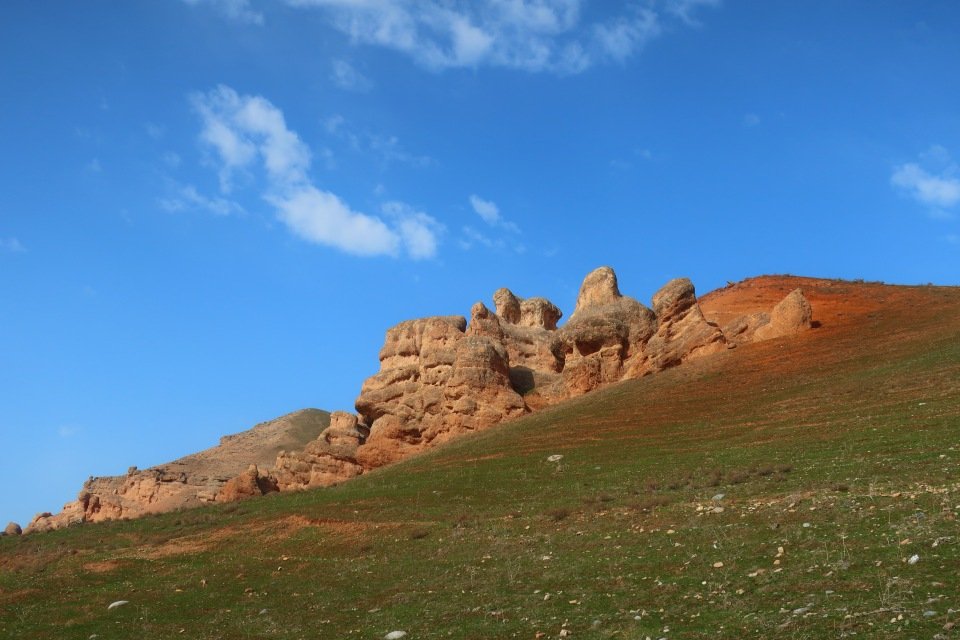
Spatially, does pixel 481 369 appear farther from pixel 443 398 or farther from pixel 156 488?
pixel 156 488

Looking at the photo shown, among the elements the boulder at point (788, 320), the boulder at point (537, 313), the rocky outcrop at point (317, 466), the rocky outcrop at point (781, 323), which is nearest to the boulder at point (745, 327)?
the rocky outcrop at point (781, 323)

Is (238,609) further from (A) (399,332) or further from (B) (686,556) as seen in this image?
(A) (399,332)

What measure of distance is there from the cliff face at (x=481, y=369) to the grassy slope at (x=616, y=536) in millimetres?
7163

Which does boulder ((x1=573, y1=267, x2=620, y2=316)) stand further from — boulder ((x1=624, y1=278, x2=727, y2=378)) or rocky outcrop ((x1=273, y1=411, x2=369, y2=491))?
rocky outcrop ((x1=273, y1=411, x2=369, y2=491))

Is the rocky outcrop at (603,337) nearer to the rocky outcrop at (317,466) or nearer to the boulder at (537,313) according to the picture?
the boulder at (537,313)

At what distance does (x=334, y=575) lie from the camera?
73.5 ft

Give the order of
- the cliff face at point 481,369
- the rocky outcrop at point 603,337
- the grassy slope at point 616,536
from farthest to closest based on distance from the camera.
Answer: the rocky outcrop at point 603,337, the cliff face at point 481,369, the grassy slope at point 616,536

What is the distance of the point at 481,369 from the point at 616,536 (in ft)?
104

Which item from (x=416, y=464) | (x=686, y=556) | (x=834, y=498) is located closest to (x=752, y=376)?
(x=416, y=464)

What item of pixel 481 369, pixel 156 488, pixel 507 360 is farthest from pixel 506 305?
pixel 156 488

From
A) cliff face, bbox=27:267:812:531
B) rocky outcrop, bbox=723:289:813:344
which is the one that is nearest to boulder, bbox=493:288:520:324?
cliff face, bbox=27:267:812:531

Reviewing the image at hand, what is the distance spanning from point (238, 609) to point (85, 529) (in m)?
22.3

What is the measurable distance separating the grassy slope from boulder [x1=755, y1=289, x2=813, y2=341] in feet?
18.1

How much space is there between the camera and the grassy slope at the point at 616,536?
13.9 metres
